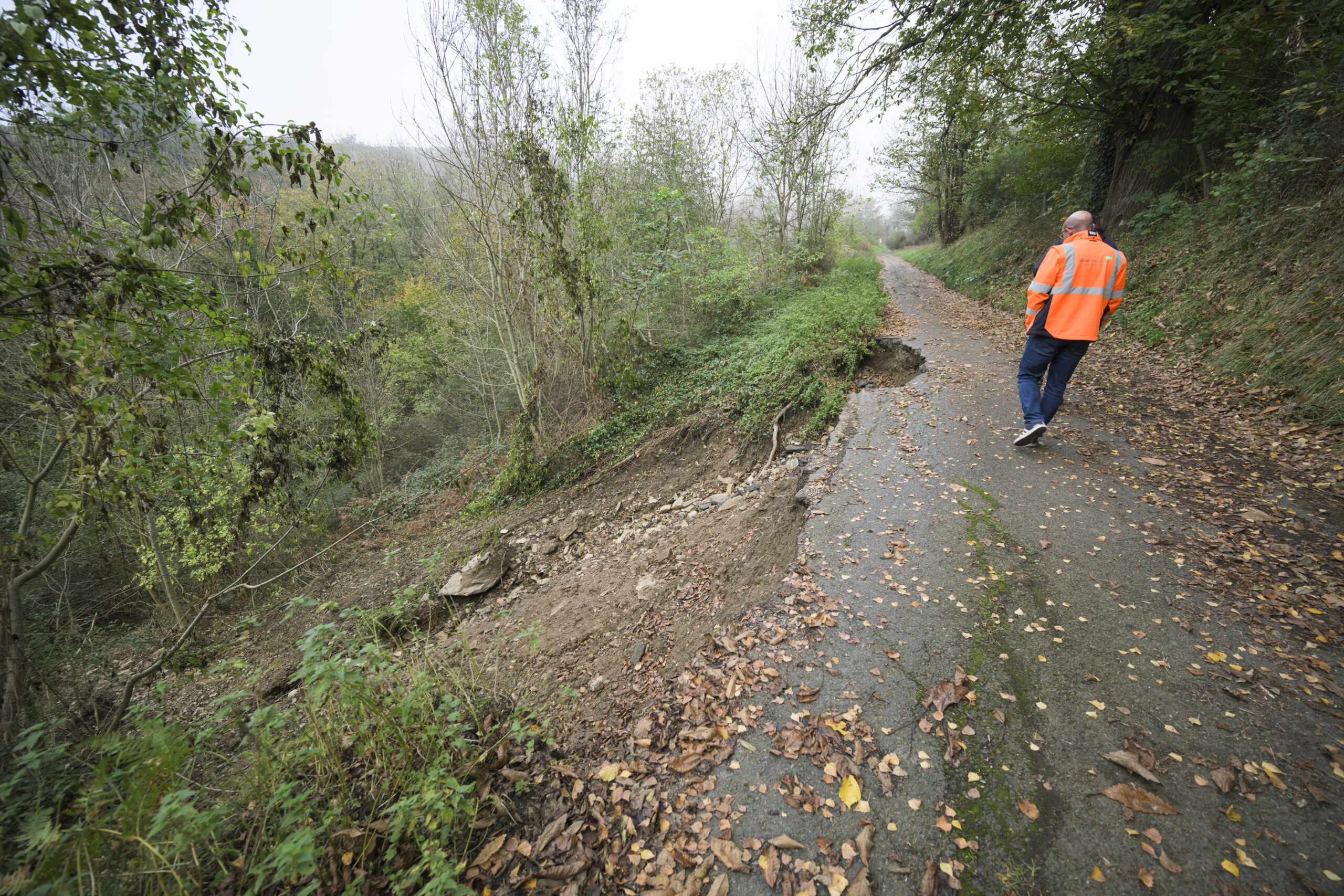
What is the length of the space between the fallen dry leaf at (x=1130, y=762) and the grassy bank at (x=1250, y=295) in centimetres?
466

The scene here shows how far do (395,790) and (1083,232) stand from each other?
273 inches

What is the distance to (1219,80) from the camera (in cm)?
699

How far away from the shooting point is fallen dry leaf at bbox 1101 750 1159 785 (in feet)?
6.86

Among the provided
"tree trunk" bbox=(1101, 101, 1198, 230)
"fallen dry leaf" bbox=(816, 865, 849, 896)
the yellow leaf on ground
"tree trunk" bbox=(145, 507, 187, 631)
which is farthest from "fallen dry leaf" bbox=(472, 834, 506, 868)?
"tree trunk" bbox=(1101, 101, 1198, 230)

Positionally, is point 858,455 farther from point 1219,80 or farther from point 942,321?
point 1219,80

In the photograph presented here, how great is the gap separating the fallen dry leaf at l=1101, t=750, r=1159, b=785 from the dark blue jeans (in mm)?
3543

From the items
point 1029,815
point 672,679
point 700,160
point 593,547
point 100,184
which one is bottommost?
point 593,547

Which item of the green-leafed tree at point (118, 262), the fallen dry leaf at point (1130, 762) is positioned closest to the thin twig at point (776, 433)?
the fallen dry leaf at point (1130, 762)

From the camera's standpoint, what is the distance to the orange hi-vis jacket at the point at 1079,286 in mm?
4324

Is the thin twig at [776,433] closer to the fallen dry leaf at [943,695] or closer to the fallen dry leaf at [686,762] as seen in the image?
the fallen dry leaf at [943,695]

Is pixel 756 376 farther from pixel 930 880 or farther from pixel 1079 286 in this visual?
pixel 930 880

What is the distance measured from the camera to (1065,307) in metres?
4.48

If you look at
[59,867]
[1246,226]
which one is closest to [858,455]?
[59,867]

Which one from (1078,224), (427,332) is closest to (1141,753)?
(1078,224)
